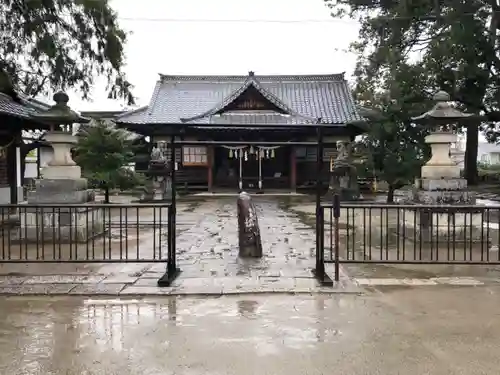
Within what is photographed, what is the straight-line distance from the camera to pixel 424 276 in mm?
8211

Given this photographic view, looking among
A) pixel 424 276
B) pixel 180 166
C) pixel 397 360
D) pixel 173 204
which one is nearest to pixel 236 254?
pixel 173 204

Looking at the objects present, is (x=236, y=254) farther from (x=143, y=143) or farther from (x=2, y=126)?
(x=143, y=143)

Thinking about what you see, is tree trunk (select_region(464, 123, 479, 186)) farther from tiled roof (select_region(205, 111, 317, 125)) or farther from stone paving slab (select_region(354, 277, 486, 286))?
stone paving slab (select_region(354, 277, 486, 286))

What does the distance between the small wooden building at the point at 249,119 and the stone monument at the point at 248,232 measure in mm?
17695

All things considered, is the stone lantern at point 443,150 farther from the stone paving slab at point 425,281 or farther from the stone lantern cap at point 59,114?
the stone lantern cap at point 59,114

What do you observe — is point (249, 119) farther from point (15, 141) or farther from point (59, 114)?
point (59, 114)

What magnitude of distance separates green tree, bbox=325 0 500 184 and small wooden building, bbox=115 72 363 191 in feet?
14.7

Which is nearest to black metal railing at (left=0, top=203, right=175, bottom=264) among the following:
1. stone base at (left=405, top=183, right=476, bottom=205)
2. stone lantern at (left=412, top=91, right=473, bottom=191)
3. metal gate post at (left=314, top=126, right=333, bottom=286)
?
metal gate post at (left=314, top=126, right=333, bottom=286)

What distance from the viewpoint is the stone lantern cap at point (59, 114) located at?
1161 centimetres

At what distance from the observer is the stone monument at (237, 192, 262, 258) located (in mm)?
9828

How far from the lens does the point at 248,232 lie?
32.5 ft

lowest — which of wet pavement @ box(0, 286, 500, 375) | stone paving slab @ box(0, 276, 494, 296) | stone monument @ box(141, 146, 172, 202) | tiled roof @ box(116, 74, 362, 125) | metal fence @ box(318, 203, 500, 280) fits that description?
wet pavement @ box(0, 286, 500, 375)

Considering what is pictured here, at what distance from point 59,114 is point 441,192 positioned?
8.30m

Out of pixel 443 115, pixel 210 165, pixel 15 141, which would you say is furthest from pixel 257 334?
pixel 210 165
